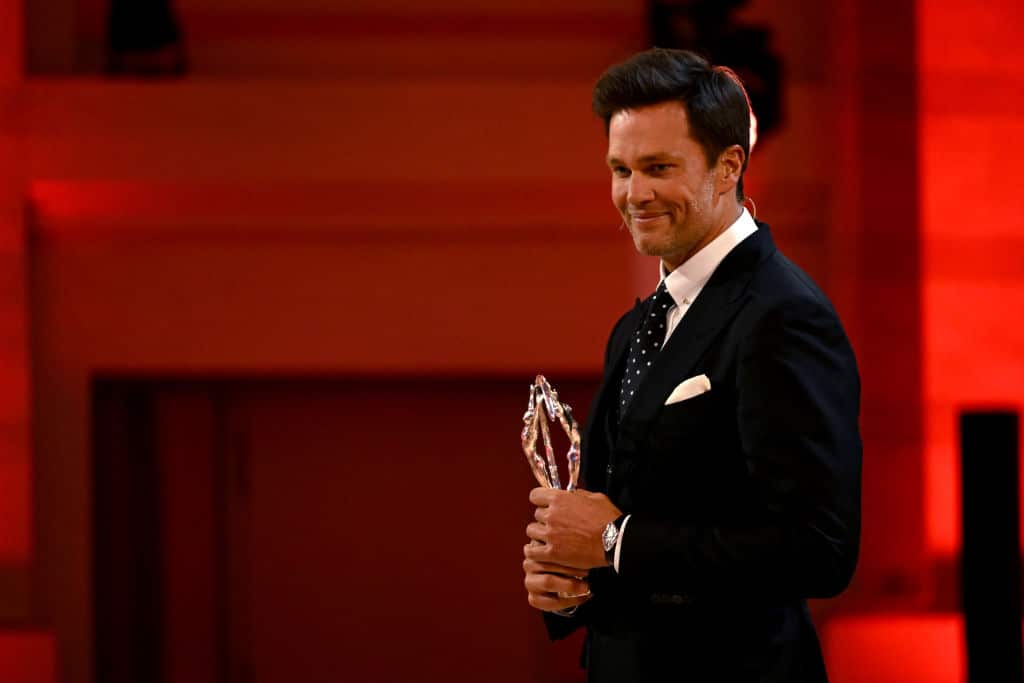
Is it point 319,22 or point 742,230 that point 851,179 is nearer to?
point 319,22

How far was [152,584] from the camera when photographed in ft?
17.7

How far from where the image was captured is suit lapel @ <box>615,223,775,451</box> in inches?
57.2

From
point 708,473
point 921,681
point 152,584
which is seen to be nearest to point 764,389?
point 708,473

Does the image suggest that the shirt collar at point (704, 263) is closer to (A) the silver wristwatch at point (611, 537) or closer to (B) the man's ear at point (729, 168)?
(B) the man's ear at point (729, 168)

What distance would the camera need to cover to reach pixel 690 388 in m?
1.43

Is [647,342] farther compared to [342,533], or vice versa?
[342,533]

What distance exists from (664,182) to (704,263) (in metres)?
0.10

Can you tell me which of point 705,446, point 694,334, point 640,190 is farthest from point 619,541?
point 640,190

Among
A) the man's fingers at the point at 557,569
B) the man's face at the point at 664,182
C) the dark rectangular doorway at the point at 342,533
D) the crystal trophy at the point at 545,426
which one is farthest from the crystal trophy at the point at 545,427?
the dark rectangular doorway at the point at 342,533

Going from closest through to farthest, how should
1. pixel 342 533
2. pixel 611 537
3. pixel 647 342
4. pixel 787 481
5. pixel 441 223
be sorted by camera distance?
pixel 787 481 < pixel 611 537 < pixel 647 342 < pixel 441 223 < pixel 342 533

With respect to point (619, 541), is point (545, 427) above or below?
above

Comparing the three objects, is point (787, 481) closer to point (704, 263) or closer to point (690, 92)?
point (704, 263)

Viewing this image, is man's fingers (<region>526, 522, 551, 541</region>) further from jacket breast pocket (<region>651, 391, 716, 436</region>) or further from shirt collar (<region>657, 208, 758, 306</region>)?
shirt collar (<region>657, 208, 758, 306</region>)

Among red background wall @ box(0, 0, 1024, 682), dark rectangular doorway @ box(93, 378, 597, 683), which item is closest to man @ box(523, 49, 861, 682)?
red background wall @ box(0, 0, 1024, 682)
